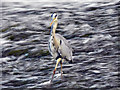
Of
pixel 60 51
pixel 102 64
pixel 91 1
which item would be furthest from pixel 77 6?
pixel 60 51

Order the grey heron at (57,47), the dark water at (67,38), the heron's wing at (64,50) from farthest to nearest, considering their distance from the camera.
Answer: the dark water at (67,38), the heron's wing at (64,50), the grey heron at (57,47)

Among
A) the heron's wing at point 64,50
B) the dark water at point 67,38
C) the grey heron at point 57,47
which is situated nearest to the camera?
the grey heron at point 57,47

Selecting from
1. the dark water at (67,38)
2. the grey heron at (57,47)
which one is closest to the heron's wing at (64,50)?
the grey heron at (57,47)

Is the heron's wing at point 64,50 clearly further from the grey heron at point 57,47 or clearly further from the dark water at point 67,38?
Answer: the dark water at point 67,38

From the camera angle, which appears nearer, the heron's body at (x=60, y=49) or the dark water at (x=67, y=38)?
the heron's body at (x=60, y=49)

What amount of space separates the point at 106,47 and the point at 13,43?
3901mm

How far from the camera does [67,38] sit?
13414 mm

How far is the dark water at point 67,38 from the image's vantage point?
953cm

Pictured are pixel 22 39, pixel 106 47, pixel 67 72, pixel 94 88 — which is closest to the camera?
pixel 94 88

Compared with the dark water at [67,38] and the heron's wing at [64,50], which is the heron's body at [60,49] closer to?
the heron's wing at [64,50]

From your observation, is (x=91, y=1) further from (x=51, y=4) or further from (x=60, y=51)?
(x=60, y=51)

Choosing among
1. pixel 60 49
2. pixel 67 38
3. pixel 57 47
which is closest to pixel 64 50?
pixel 60 49

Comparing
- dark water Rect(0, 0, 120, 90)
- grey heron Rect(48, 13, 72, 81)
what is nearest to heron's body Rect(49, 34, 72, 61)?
grey heron Rect(48, 13, 72, 81)

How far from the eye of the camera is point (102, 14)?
53.0 ft
